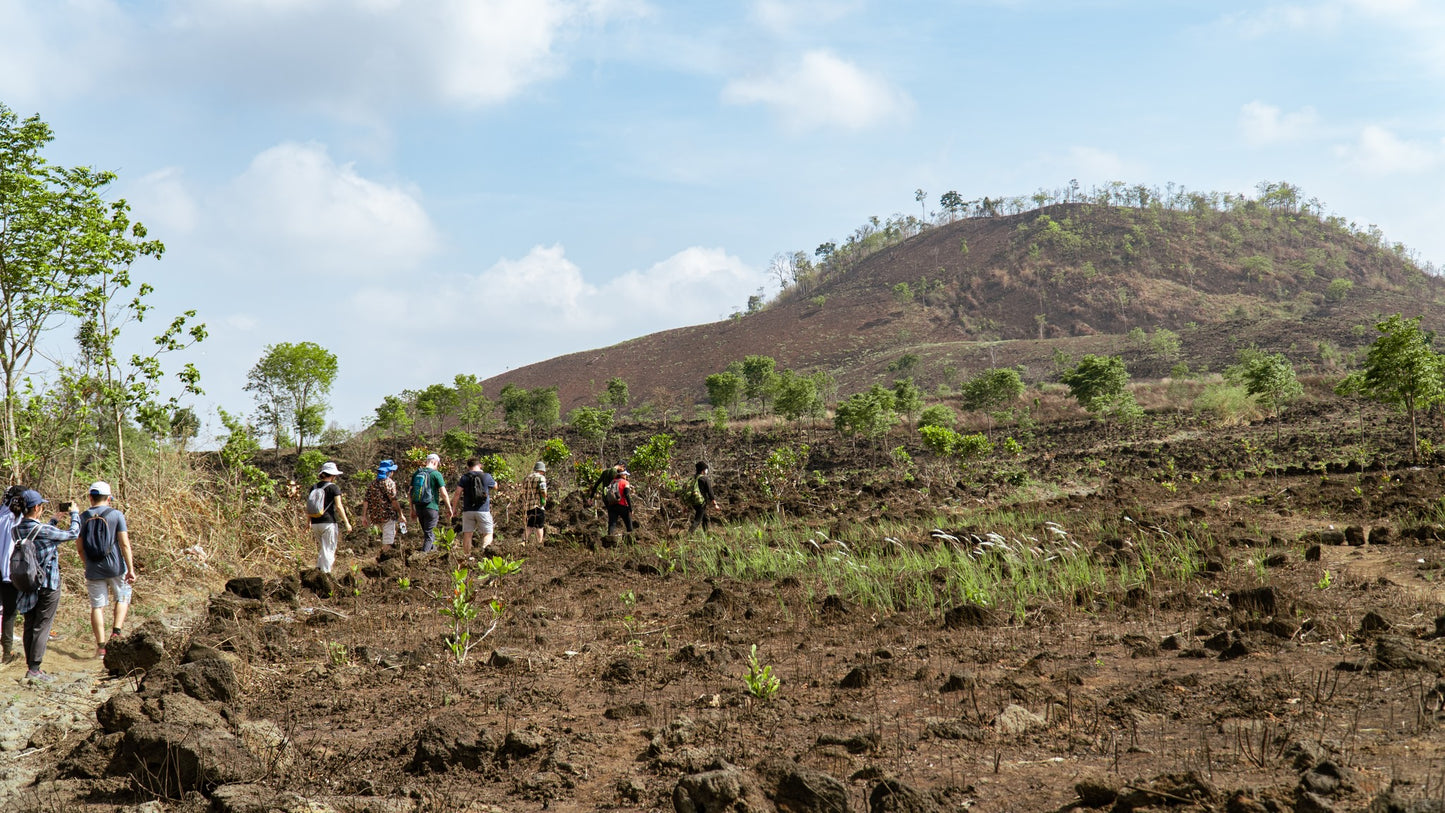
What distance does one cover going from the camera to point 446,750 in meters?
4.70

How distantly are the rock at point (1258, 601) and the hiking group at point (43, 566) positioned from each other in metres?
8.96

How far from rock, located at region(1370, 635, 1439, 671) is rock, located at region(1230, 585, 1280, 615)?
55.6 inches

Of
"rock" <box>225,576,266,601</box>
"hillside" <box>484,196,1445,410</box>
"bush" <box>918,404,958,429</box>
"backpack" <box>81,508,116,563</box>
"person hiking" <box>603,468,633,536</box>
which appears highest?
"hillside" <box>484,196,1445,410</box>

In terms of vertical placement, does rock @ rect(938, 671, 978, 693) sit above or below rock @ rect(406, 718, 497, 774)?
below

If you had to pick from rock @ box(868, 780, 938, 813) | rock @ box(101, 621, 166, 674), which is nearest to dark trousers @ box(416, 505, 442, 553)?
rock @ box(101, 621, 166, 674)

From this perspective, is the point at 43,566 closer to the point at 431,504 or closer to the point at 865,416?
the point at 431,504

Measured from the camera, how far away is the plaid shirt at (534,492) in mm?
14375

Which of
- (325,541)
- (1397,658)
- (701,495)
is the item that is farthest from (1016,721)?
(701,495)

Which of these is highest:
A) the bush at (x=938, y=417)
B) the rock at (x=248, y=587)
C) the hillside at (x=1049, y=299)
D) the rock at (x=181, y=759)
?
the hillside at (x=1049, y=299)

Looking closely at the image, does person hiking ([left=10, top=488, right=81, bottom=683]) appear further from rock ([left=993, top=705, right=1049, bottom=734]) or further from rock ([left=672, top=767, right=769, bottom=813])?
rock ([left=993, top=705, right=1049, bottom=734])

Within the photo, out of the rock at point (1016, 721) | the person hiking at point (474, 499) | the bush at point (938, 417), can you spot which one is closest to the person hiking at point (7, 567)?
the person hiking at point (474, 499)

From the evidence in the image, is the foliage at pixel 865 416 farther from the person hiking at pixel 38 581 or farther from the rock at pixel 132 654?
the person hiking at pixel 38 581

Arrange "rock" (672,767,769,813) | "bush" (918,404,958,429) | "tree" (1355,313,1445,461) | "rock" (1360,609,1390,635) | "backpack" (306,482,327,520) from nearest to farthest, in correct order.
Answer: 1. "rock" (672,767,769,813)
2. "rock" (1360,609,1390,635)
3. "backpack" (306,482,327,520)
4. "tree" (1355,313,1445,461)
5. "bush" (918,404,958,429)

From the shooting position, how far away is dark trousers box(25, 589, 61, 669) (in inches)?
264
